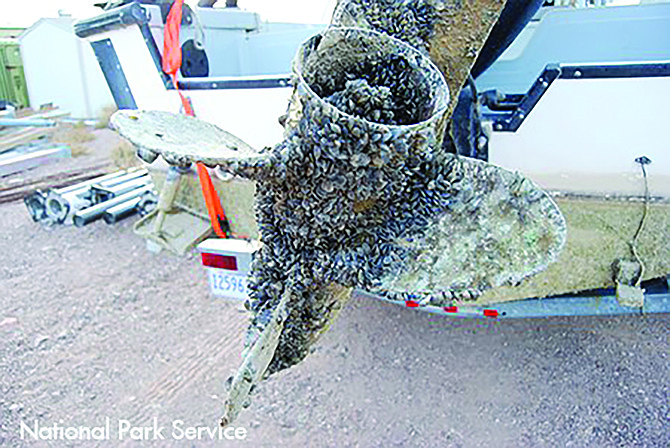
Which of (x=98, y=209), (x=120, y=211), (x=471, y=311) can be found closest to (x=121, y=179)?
(x=98, y=209)

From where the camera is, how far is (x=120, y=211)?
562 cm

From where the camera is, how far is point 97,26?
3.02 meters

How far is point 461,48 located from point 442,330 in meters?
2.24

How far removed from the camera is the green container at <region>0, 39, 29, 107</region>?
44.5 feet

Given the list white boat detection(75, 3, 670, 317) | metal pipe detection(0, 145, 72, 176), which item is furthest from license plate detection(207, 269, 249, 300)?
metal pipe detection(0, 145, 72, 176)

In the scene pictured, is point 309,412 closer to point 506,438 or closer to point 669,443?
point 506,438

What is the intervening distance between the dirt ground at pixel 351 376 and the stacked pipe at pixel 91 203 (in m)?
1.63

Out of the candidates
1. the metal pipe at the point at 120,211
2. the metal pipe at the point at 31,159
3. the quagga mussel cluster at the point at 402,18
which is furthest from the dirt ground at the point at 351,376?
the metal pipe at the point at 31,159

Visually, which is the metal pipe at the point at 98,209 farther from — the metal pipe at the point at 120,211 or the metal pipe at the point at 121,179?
the metal pipe at the point at 121,179

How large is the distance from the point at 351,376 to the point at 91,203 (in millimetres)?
4144

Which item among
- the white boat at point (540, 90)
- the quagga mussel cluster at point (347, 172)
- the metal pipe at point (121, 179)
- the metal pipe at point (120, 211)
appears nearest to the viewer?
the quagga mussel cluster at point (347, 172)

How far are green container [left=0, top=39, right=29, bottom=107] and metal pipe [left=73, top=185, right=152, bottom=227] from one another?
946cm

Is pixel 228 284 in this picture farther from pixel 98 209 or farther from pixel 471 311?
pixel 98 209

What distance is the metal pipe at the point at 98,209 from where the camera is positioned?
5609 millimetres
